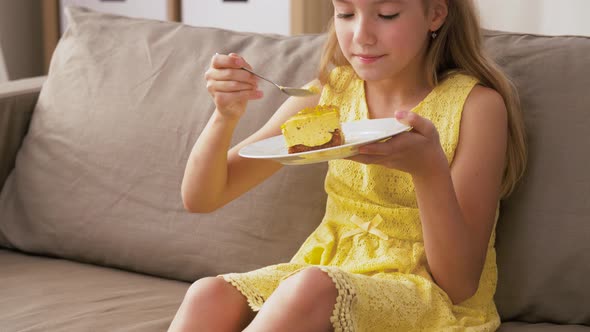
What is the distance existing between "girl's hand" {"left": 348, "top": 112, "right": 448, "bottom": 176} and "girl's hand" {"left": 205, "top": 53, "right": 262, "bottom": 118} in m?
0.22

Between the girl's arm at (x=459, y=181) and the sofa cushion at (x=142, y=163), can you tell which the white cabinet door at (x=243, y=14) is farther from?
the girl's arm at (x=459, y=181)

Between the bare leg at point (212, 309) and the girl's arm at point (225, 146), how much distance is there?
0.86 feet

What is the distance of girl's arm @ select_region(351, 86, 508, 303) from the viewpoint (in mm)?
1305

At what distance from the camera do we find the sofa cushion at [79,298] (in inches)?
61.1

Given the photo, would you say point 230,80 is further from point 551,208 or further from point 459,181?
point 551,208

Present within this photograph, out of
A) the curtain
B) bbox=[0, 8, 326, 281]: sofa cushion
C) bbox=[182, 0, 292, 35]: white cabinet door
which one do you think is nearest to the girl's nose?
bbox=[0, 8, 326, 281]: sofa cushion

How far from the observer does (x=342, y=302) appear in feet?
4.08

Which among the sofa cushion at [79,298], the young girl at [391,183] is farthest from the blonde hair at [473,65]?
the sofa cushion at [79,298]

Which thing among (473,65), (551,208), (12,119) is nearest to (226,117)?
(473,65)

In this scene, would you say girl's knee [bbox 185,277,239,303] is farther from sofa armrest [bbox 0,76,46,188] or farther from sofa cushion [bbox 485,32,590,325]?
sofa armrest [bbox 0,76,46,188]

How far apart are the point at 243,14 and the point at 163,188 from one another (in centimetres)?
124

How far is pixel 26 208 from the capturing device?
1992 millimetres

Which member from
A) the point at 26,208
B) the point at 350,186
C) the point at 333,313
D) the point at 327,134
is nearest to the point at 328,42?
the point at 350,186

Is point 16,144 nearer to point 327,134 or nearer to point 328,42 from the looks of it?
point 328,42
